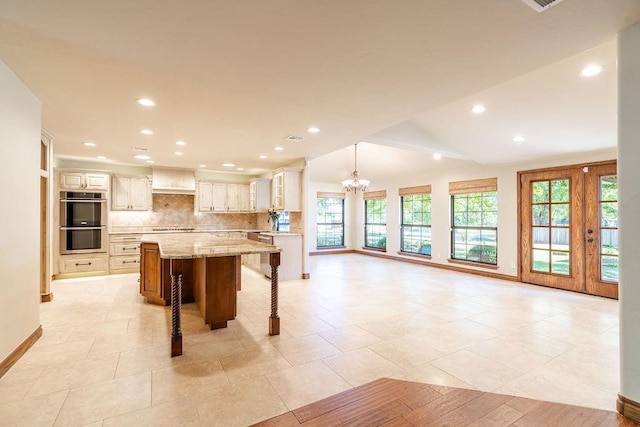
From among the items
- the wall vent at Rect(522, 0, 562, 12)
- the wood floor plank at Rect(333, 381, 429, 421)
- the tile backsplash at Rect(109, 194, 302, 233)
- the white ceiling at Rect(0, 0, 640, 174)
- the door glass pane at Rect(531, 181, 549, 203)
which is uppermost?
the white ceiling at Rect(0, 0, 640, 174)

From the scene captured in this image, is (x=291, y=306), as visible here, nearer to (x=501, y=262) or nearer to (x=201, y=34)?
(x=201, y=34)

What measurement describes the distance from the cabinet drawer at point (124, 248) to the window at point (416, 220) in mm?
6789

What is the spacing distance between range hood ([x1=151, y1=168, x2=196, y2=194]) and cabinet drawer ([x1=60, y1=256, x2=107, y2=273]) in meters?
1.87

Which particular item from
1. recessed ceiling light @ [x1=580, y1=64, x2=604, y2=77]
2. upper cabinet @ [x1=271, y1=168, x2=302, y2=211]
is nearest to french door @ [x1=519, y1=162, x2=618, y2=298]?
recessed ceiling light @ [x1=580, y1=64, x2=604, y2=77]

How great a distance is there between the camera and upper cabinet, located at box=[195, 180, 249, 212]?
7.65 m

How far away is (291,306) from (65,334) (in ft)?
8.32

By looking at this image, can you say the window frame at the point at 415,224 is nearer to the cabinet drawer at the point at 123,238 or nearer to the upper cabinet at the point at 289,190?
the upper cabinet at the point at 289,190

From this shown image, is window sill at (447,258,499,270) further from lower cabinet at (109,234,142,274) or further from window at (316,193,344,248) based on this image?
lower cabinet at (109,234,142,274)

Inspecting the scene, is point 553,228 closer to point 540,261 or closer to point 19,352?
point 540,261

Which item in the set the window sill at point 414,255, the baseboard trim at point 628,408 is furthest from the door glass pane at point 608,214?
the baseboard trim at point 628,408

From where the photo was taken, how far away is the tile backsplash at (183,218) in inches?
278

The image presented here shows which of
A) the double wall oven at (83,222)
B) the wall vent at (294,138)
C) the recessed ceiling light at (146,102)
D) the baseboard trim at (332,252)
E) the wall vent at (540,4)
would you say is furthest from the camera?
the baseboard trim at (332,252)

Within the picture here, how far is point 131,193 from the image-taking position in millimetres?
6914

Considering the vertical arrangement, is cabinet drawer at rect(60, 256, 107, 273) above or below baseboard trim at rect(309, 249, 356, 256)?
above
